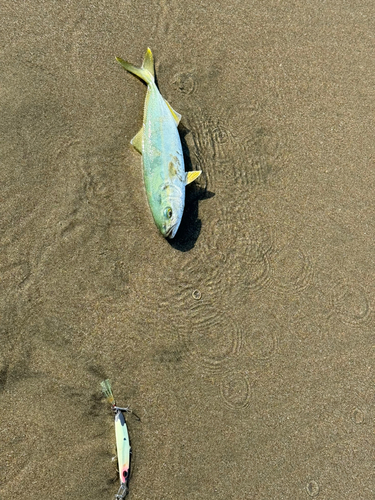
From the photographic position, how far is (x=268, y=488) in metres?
3.43

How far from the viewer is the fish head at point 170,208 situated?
3.42 meters

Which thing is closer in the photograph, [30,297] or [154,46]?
[30,297]

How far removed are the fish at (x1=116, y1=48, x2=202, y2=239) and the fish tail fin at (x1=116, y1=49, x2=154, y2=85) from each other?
133 millimetres

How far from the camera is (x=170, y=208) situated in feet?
11.2

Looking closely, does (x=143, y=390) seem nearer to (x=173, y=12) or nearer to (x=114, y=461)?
(x=114, y=461)

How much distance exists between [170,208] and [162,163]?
44cm

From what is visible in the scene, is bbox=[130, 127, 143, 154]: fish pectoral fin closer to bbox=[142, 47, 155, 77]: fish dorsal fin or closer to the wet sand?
the wet sand

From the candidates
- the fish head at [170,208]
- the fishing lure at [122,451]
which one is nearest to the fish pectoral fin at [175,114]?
the fish head at [170,208]

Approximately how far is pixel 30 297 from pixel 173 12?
331 centimetres

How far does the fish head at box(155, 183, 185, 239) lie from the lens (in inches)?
135

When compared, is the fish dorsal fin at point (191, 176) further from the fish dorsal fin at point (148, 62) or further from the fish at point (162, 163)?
the fish dorsal fin at point (148, 62)

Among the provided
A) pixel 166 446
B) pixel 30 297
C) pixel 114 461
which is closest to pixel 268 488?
pixel 166 446

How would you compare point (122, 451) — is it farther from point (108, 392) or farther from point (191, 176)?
point (191, 176)


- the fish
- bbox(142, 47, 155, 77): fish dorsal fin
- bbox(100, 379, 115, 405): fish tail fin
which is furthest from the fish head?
bbox(100, 379, 115, 405): fish tail fin
